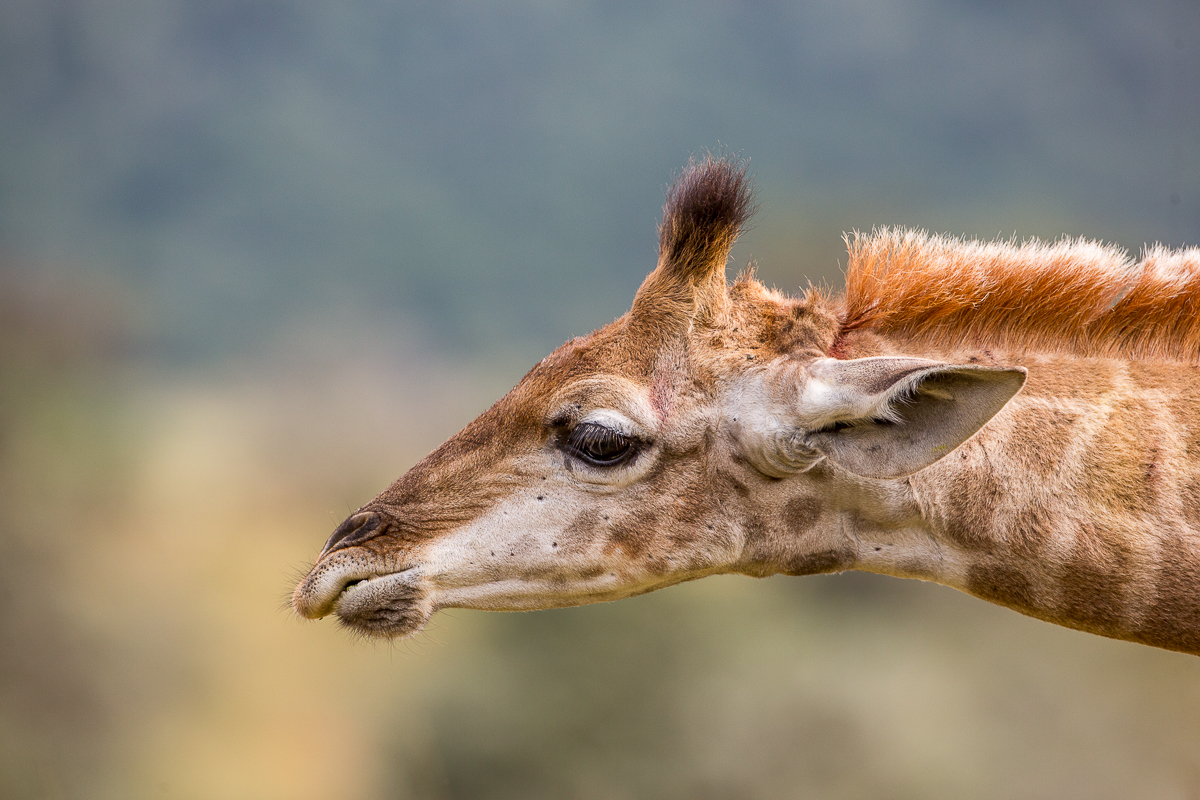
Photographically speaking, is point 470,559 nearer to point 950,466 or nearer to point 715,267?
point 715,267

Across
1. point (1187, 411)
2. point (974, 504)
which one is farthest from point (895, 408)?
point (1187, 411)

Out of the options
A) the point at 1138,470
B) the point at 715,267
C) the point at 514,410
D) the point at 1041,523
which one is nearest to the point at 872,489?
the point at 1041,523

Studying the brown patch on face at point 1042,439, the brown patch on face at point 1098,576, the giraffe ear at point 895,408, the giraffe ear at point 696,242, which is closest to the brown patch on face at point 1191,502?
the brown patch on face at point 1098,576

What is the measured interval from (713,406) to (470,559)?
115 cm

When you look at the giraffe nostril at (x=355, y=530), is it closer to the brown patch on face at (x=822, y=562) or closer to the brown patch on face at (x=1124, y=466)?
the brown patch on face at (x=822, y=562)

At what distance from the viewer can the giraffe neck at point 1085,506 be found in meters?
2.96

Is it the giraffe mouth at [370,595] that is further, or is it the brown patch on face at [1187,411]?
the giraffe mouth at [370,595]

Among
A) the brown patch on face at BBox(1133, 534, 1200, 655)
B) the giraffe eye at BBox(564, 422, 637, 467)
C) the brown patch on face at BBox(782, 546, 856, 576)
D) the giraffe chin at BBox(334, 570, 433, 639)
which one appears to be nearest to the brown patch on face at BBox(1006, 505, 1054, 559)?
the brown patch on face at BBox(1133, 534, 1200, 655)

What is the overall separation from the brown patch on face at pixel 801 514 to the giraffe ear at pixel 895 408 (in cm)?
24

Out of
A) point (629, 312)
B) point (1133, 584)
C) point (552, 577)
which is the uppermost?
point (629, 312)

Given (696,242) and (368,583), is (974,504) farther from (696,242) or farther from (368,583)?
(368,583)

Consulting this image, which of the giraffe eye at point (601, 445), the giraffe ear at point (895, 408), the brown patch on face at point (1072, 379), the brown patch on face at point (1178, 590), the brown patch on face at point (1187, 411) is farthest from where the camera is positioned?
the giraffe eye at point (601, 445)

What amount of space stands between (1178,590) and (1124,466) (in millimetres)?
464

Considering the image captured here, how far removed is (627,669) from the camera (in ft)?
32.5
